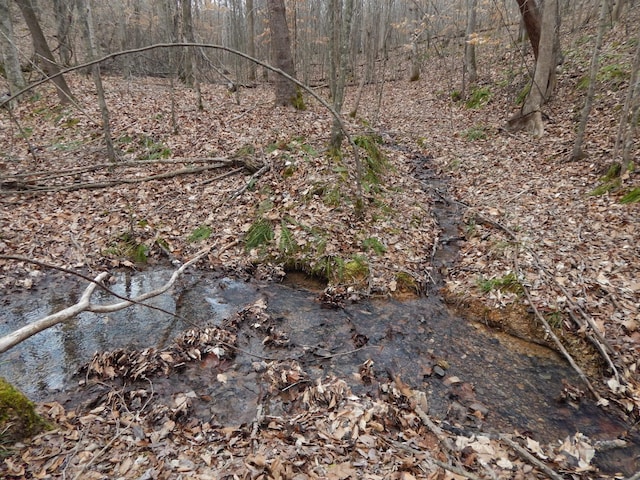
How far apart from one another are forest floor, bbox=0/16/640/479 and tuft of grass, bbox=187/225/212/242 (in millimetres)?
34

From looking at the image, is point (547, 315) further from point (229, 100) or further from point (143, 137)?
point (229, 100)

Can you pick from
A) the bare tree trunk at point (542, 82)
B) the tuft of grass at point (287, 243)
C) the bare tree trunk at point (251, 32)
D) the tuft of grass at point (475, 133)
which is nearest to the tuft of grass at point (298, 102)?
the tuft of grass at point (475, 133)

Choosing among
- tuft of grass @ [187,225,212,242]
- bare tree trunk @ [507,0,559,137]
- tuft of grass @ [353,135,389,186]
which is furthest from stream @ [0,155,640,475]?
bare tree trunk @ [507,0,559,137]

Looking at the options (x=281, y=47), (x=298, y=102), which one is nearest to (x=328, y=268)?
(x=298, y=102)

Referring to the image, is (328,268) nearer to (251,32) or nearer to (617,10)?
(617,10)

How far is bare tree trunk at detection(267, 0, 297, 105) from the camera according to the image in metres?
11.2

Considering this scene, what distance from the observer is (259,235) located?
7.06m

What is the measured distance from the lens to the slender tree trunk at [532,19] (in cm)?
1127

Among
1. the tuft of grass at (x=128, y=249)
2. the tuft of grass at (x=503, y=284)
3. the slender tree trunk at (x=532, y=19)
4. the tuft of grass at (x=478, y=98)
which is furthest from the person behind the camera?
the tuft of grass at (x=478, y=98)

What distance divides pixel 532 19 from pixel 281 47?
7878 mm

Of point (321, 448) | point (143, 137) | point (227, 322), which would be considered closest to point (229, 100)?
point (143, 137)

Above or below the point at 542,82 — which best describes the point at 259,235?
below

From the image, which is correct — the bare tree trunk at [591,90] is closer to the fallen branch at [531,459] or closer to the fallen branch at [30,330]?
the fallen branch at [531,459]

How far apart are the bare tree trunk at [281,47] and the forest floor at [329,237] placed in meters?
0.66
